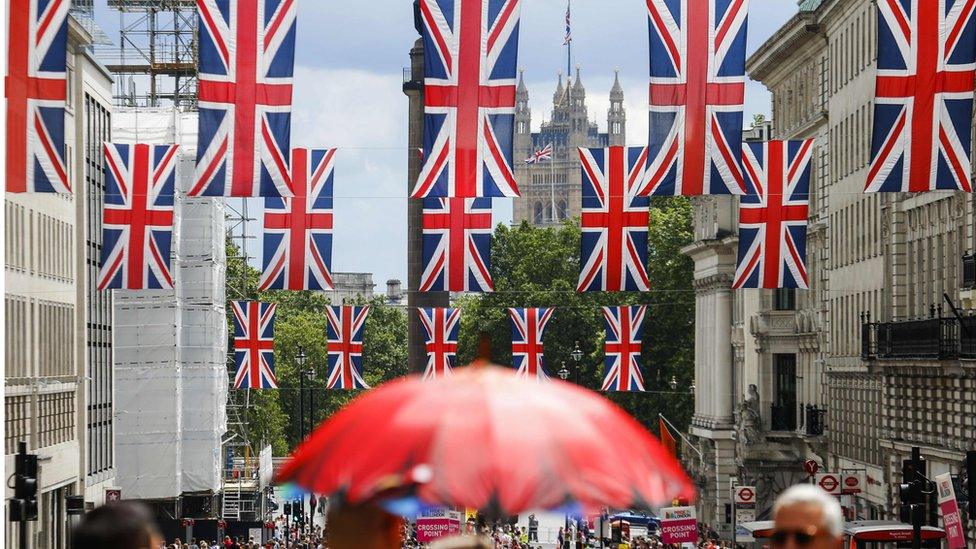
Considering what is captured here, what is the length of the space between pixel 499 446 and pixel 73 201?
58.0m

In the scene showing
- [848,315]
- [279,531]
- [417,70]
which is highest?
[417,70]

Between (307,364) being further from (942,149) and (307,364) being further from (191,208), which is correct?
(942,149)

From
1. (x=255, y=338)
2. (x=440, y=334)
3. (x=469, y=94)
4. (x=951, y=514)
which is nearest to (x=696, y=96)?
(x=469, y=94)

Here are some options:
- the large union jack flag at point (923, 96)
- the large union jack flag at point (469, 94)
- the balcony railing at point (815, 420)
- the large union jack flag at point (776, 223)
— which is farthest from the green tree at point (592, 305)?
the large union jack flag at point (923, 96)

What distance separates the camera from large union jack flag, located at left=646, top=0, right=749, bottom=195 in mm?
30109

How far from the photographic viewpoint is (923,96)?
27250mm

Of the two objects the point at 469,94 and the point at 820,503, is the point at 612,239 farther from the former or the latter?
the point at 820,503

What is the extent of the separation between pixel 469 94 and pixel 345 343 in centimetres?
2613

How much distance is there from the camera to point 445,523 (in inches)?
1885

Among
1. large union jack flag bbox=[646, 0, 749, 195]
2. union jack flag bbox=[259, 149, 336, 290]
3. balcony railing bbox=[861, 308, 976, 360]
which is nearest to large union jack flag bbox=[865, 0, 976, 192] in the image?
large union jack flag bbox=[646, 0, 749, 195]

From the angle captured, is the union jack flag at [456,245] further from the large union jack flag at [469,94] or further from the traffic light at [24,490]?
the traffic light at [24,490]

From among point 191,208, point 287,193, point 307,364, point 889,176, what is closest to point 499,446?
point 889,176

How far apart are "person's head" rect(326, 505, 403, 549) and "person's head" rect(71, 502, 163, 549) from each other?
0.42 m

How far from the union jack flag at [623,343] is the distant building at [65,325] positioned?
568 inches
